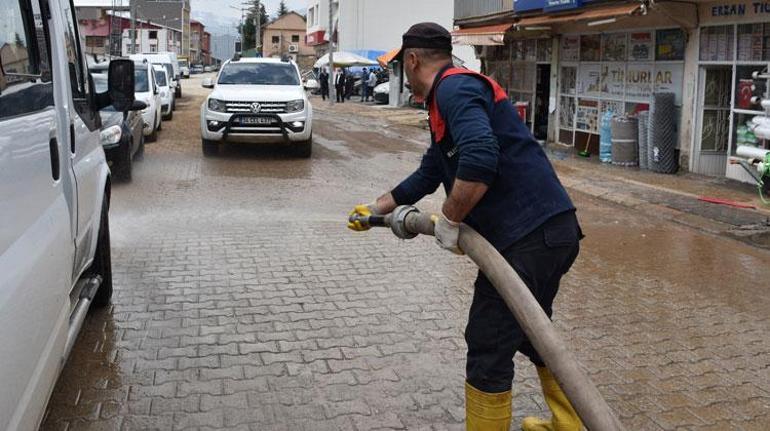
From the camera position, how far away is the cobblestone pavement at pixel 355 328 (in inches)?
168

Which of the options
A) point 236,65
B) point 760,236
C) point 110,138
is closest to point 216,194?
point 110,138

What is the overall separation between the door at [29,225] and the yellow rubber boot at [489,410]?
1718mm

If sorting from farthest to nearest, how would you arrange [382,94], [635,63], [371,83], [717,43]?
[371,83] < [382,94] < [635,63] < [717,43]

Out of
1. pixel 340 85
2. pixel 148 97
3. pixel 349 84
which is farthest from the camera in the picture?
pixel 349 84

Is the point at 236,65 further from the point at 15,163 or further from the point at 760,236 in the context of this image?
the point at 15,163

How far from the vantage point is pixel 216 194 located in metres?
11.5

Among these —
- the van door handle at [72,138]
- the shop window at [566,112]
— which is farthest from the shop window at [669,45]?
the van door handle at [72,138]

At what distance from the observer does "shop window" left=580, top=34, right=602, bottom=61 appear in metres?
16.7

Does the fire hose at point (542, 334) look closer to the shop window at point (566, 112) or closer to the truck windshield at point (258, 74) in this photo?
the truck windshield at point (258, 74)

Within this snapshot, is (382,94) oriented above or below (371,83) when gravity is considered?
below

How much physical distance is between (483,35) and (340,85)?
21.9 m

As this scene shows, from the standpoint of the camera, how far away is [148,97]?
17297 mm

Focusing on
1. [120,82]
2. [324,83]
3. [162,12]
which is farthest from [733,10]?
[162,12]

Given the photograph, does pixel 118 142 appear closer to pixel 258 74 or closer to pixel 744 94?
pixel 258 74
